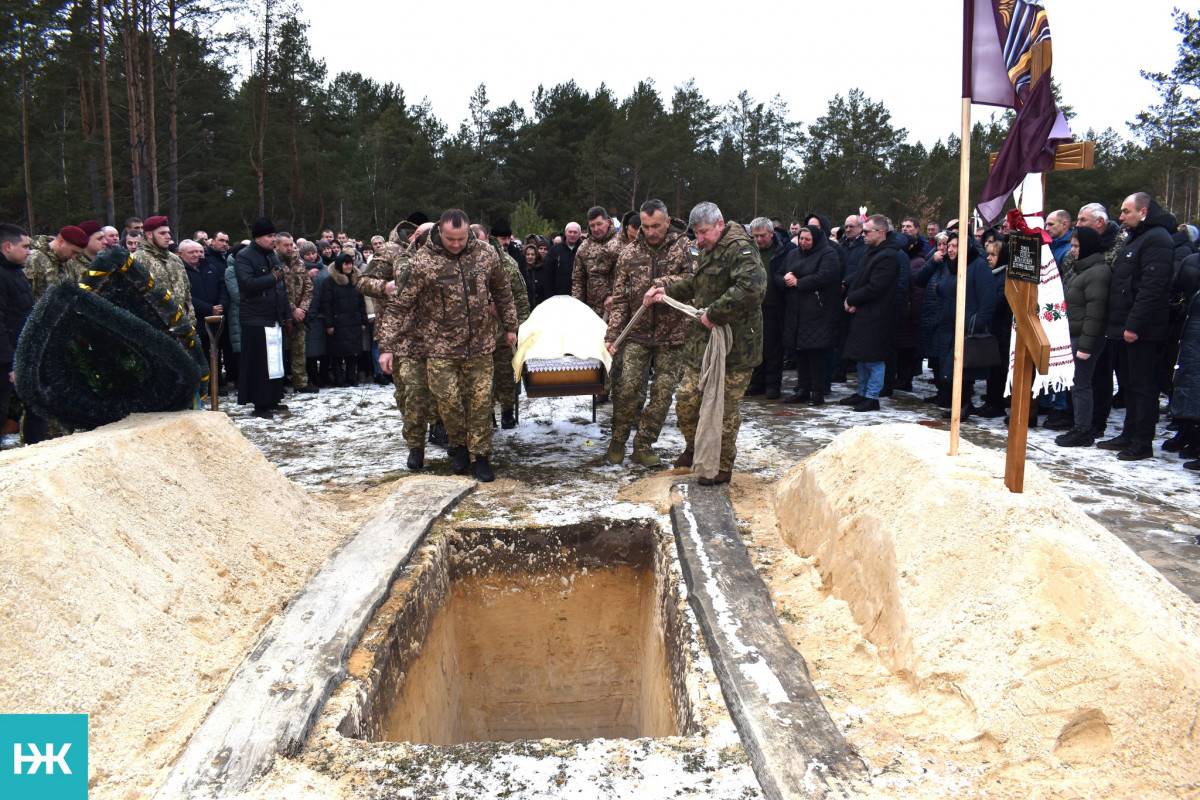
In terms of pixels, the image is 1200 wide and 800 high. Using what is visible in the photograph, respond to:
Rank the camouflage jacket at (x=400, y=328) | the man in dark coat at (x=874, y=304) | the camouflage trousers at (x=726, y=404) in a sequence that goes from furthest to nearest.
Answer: the man in dark coat at (x=874, y=304), the camouflage jacket at (x=400, y=328), the camouflage trousers at (x=726, y=404)

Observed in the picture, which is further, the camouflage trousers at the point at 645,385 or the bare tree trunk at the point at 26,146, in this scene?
the bare tree trunk at the point at 26,146

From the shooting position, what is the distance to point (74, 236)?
682cm

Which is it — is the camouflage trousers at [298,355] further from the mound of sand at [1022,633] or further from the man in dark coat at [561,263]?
the mound of sand at [1022,633]

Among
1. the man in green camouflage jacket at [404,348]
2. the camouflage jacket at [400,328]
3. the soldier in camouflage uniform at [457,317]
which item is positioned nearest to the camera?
the soldier in camouflage uniform at [457,317]

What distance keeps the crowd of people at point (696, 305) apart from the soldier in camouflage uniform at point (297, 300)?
30 mm

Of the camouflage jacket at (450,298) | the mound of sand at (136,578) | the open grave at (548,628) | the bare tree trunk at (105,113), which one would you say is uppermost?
the bare tree trunk at (105,113)

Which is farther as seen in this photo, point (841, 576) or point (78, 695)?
point (841, 576)

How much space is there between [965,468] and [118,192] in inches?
1006

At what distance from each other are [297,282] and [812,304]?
21.3ft

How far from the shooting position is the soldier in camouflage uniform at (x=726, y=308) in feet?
17.4

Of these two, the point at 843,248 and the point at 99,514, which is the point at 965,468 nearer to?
the point at 99,514

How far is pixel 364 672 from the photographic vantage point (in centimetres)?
334

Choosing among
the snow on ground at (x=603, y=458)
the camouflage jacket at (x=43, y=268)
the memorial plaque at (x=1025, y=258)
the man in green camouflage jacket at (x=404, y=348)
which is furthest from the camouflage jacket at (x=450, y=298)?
the memorial plaque at (x=1025, y=258)

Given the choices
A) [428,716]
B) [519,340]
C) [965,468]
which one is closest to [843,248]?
[519,340]
